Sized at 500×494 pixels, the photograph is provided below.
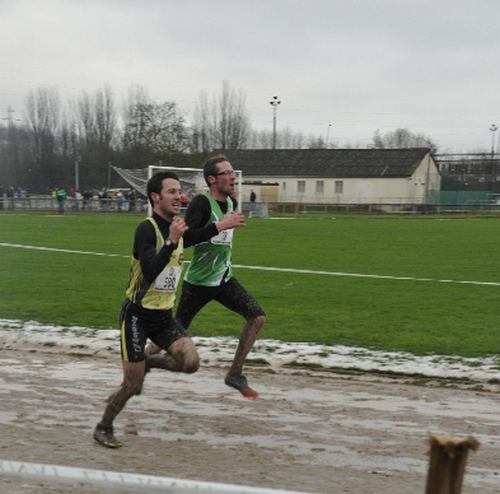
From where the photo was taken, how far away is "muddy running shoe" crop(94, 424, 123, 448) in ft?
17.8

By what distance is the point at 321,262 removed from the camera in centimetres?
1916

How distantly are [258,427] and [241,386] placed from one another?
84 centimetres

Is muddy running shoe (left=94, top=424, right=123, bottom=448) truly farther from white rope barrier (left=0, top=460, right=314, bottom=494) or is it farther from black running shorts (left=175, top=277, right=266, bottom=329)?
white rope barrier (left=0, top=460, right=314, bottom=494)

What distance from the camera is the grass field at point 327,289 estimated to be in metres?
9.93

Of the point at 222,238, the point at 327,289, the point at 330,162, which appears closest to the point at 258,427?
the point at 222,238

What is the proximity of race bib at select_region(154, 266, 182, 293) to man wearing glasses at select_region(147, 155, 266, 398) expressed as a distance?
97 centimetres

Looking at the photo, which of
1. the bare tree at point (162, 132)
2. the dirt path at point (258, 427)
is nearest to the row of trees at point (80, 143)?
the bare tree at point (162, 132)

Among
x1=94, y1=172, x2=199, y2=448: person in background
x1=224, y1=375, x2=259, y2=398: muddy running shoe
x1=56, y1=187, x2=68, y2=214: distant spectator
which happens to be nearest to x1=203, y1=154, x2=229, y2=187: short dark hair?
x1=94, y1=172, x2=199, y2=448: person in background

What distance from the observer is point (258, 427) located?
19.5 ft

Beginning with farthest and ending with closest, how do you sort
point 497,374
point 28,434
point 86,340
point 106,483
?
point 86,340, point 497,374, point 28,434, point 106,483

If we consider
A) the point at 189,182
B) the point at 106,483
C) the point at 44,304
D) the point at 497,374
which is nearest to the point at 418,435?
the point at 497,374

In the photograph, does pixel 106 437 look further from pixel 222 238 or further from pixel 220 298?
pixel 222 238

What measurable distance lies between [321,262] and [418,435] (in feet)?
44.3

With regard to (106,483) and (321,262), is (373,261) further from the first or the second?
(106,483)
